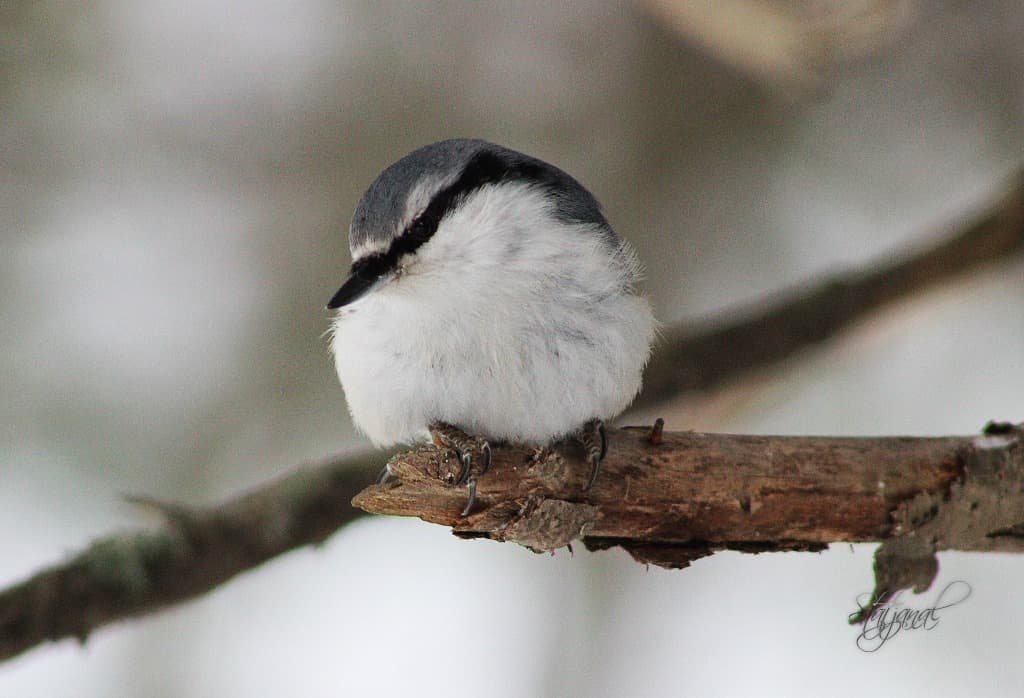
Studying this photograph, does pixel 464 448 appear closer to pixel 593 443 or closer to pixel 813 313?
pixel 593 443

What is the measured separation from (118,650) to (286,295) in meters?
1.36

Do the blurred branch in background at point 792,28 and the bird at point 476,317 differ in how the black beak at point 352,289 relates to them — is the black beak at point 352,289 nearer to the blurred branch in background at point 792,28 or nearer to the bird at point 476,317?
the bird at point 476,317

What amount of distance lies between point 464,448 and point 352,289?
39 cm

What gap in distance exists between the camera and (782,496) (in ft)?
6.63

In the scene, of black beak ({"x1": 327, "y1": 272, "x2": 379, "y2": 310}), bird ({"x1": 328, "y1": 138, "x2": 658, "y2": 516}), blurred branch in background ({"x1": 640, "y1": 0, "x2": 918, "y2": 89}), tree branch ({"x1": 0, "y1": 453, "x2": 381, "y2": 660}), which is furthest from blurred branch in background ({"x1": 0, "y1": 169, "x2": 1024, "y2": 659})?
blurred branch in background ({"x1": 640, "y1": 0, "x2": 918, "y2": 89})

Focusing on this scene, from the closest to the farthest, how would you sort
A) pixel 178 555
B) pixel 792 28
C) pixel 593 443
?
pixel 593 443 → pixel 178 555 → pixel 792 28

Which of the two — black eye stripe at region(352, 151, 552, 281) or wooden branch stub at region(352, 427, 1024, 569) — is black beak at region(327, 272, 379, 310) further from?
wooden branch stub at region(352, 427, 1024, 569)

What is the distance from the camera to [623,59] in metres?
3.85

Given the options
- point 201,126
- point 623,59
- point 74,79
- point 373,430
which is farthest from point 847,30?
point 74,79

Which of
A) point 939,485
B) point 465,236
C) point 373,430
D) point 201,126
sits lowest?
point 939,485

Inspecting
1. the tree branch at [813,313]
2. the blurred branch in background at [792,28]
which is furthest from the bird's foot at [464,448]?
the blurred branch in background at [792,28]

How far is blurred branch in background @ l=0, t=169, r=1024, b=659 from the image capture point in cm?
235

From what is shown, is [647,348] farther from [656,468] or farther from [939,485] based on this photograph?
[939,485]

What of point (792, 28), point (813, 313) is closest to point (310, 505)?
point (813, 313)
